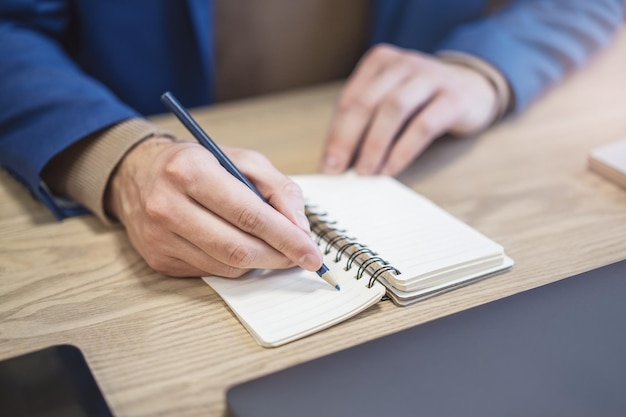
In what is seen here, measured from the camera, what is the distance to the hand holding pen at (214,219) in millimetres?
585

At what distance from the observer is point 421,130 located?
0.89m

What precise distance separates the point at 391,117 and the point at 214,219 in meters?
0.37

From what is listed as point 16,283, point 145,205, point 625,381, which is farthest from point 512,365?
point 16,283

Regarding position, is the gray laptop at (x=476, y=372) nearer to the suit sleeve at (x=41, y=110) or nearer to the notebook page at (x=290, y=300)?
the notebook page at (x=290, y=300)

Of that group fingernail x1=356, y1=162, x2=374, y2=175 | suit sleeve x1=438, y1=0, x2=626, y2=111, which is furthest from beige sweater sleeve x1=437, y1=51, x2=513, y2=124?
fingernail x1=356, y1=162, x2=374, y2=175

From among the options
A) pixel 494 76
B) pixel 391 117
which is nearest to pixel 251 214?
pixel 391 117

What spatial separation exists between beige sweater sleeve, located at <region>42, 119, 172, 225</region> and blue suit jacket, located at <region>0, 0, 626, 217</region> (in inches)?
2.0

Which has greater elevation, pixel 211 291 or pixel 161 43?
pixel 161 43

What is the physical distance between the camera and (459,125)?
95cm

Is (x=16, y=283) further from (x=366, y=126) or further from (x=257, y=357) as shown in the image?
(x=366, y=126)

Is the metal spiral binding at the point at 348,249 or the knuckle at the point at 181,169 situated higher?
the knuckle at the point at 181,169

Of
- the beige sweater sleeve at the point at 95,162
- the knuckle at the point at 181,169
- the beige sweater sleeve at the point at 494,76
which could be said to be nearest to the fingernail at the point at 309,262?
the knuckle at the point at 181,169

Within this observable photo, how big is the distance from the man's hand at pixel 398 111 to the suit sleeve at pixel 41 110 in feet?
0.95

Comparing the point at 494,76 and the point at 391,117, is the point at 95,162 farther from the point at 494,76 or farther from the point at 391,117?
the point at 494,76
